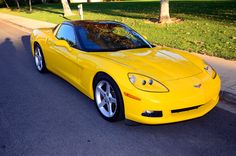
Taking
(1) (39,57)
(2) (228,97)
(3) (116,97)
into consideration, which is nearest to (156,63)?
(3) (116,97)

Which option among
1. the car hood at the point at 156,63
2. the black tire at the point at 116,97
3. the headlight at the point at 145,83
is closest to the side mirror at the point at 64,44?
the car hood at the point at 156,63

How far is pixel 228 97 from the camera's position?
5082 mm

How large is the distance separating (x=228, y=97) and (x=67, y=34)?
3.14m

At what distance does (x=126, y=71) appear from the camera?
4.02m

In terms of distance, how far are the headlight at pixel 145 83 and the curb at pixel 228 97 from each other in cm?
181

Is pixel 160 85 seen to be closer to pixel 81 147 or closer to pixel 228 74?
pixel 81 147

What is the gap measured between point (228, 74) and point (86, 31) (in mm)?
3067

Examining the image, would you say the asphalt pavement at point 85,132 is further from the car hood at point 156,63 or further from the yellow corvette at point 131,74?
the car hood at point 156,63

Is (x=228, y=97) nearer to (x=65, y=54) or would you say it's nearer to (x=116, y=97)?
(x=116, y=97)

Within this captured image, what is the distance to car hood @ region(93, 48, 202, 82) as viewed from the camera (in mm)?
4078

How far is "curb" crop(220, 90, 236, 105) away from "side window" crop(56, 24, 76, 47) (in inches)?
109

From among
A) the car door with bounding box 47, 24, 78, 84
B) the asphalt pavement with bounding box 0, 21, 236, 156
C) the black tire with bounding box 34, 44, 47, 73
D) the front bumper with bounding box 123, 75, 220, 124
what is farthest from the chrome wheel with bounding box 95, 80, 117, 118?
the black tire with bounding box 34, 44, 47, 73

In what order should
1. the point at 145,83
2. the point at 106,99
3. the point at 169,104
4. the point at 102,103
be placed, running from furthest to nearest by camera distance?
1. the point at 102,103
2. the point at 106,99
3. the point at 145,83
4. the point at 169,104

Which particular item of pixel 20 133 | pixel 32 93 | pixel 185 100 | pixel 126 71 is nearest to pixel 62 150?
pixel 20 133
